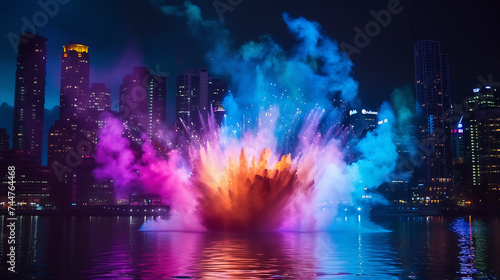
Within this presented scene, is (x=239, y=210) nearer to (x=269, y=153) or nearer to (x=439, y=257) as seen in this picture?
(x=269, y=153)

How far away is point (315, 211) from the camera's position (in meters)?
68.5

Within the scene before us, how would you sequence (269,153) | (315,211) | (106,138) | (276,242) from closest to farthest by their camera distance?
(276,242) → (269,153) → (315,211) → (106,138)

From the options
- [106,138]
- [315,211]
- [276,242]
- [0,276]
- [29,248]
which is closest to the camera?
[0,276]

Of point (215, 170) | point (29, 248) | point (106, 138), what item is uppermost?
point (106, 138)

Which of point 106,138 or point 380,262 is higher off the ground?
point 106,138

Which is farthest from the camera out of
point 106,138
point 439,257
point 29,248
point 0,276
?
point 106,138

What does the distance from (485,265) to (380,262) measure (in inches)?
244

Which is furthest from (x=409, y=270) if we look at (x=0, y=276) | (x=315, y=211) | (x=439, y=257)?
(x=315, y=211)

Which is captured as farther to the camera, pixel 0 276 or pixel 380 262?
pixel 380 262

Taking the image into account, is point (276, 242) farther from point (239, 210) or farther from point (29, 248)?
point (29, 248)

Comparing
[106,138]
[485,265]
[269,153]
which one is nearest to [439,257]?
[485,265]

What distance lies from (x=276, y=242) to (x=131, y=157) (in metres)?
46.6

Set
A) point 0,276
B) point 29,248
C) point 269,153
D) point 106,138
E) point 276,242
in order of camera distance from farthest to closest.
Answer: point 106,138
point 269,153
point 276,242
point 29,248
point 0,276

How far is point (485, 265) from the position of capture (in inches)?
1272
